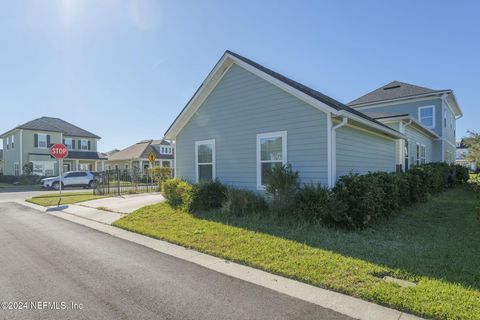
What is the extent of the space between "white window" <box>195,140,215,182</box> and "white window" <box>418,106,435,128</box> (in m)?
17.9

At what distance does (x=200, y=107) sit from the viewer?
12195mm

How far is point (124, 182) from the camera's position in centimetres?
2372

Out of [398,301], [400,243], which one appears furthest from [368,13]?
[398,301]

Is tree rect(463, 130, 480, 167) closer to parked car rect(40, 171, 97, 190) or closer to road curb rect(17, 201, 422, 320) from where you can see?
road curb rect(17, 201, 422, 320)

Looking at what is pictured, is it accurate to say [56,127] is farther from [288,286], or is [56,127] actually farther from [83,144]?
[288,286]

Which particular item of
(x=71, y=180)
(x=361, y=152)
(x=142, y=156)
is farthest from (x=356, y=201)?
(x=142, y=156)

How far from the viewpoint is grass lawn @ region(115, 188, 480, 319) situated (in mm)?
3914

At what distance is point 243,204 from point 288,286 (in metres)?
4.75

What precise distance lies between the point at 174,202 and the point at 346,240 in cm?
665

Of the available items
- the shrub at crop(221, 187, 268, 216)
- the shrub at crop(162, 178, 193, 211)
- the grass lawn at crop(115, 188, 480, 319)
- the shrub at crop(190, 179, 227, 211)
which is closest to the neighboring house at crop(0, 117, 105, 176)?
the shrub at crop(162, 178, 193, 211)

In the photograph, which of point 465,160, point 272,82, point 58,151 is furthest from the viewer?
point 465,160

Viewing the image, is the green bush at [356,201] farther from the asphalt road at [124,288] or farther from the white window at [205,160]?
the white window at [205,160]

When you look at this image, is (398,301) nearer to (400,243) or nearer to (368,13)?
(400,243)

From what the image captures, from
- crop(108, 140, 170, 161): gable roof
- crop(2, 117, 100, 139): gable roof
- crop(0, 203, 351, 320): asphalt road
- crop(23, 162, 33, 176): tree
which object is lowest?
crop(0, 203, 351, 320): asphalt road
